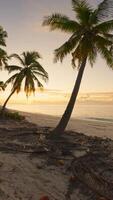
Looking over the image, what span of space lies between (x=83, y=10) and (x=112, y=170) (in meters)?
11.3

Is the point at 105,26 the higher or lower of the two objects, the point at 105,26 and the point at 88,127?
the higher

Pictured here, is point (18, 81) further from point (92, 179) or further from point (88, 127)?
point (92, 179)

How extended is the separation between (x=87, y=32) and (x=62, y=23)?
173 cm

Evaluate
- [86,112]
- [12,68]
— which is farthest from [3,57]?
[86,112]

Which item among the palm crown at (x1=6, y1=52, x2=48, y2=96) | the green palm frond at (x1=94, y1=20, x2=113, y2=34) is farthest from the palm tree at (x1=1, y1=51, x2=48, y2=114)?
the green palm frond at (x1=94, y1=20, x2=113, y2=34)

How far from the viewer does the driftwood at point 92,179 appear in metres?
9.87

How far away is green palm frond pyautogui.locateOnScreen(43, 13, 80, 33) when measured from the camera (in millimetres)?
19641

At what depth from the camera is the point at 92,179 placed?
10.9m

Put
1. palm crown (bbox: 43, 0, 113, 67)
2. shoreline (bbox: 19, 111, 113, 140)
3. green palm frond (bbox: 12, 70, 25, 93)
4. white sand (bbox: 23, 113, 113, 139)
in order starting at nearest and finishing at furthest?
palm crown (bbox: 43, 0, 113, 67) → shoreline (bbox: 19, 111, 113, 140) → white sand (bbox: 23, 113, 113, 139) → green palm frond (bbox: 12, 70, 25, 93)

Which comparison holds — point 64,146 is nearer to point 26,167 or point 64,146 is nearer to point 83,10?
point 26,167

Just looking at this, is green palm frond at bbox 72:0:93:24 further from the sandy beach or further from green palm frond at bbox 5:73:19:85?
green palm frond at bbox 5:73:19:85

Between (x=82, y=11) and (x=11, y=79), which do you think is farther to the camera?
(x=11, y=79)

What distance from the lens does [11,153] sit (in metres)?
13.7

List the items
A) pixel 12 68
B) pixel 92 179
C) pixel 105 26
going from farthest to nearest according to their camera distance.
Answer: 1. pixel 12 68
2. pixel 105 26
3. pixel 92 179
